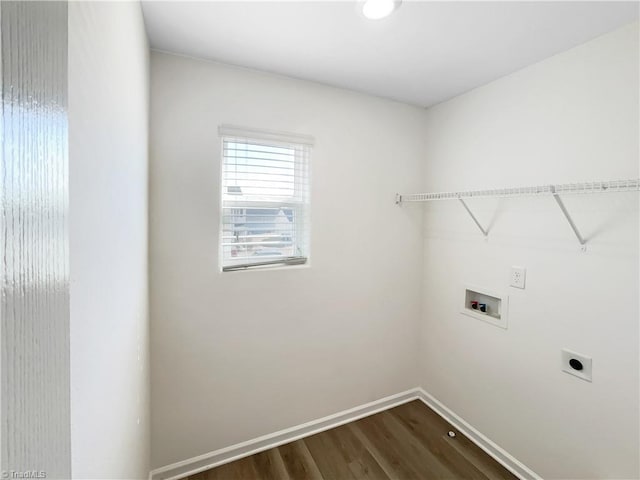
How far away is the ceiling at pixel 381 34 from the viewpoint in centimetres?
128

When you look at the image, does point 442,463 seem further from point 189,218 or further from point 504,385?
point 189,218

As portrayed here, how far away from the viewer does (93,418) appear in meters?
0.57

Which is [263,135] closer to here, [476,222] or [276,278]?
[276,278]

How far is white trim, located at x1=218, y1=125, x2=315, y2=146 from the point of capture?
68.7 inches

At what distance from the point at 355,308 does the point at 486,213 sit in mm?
1127

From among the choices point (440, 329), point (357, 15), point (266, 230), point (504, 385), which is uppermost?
point (357, 15)

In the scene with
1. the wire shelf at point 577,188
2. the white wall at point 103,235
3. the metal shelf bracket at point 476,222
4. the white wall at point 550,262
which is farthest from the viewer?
the metal shelf bracket at point 476,222

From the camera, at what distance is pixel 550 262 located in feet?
5.34

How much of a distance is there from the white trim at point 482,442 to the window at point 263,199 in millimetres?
1621

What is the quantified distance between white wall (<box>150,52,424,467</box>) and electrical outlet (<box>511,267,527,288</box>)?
0.75m

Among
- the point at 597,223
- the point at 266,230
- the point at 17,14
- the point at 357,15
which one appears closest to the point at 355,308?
the point at 266,230

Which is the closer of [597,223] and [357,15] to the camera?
[357,15]

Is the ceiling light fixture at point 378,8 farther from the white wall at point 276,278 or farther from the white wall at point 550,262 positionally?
the white wall at point 550,262

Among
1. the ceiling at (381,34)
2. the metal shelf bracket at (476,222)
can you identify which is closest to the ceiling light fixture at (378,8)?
the ceiling at (381,34)
